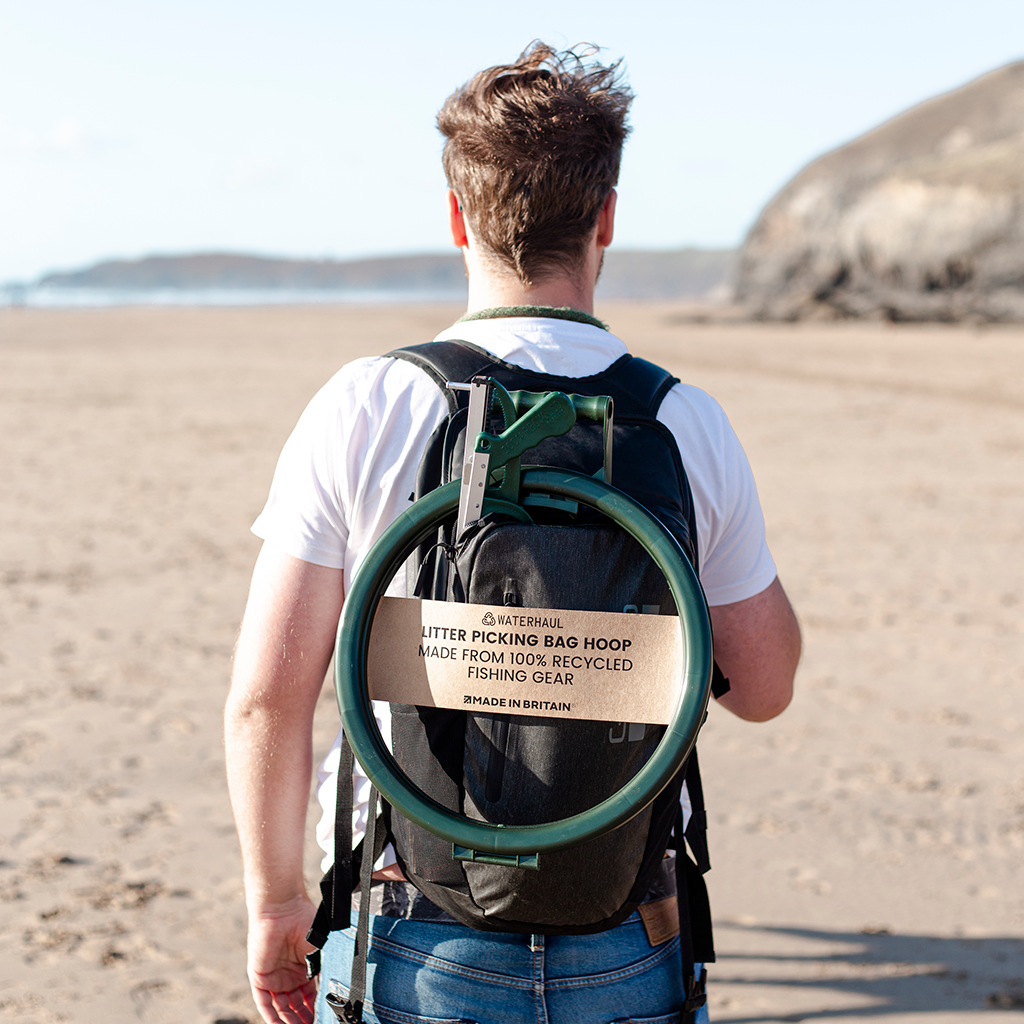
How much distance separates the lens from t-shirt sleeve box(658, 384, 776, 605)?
4.37ft

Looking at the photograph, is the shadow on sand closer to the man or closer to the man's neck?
the man

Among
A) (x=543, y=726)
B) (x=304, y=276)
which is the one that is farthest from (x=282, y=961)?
(x=304, y=276)

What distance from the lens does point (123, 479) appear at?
9.84 metres

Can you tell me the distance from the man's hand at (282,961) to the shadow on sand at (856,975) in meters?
1.71

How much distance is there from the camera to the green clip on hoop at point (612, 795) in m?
1.13

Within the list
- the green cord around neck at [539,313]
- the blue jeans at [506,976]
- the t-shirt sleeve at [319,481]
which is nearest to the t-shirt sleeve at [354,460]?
the t-shirt sleeve at [319,481]

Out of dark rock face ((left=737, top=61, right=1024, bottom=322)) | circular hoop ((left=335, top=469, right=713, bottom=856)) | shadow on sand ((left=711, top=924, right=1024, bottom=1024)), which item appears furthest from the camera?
dark rock face ((left=737, top=61, right=1024, bottom=322))

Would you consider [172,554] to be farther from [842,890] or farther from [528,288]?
→ [528,288]

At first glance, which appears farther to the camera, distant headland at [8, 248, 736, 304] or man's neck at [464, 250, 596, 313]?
distant headland at [8, 248, 736, 304]

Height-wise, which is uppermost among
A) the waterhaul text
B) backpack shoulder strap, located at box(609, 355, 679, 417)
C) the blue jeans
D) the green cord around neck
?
the green cord around neck

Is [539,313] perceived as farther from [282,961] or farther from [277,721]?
[282,961]

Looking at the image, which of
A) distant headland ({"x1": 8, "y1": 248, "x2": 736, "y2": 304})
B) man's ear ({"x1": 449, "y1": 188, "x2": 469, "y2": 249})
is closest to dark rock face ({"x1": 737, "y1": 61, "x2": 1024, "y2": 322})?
man's ear ({"x1": 449, "y1": 188, "x2": 469, "y2": 249})

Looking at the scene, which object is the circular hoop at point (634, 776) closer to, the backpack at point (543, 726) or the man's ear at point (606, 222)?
the backpack at point (543, 726)

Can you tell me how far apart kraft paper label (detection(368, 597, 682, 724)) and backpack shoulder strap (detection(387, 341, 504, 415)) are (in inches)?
10.4
